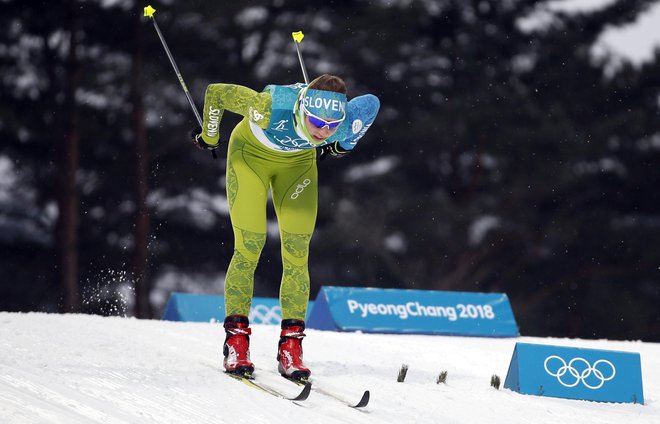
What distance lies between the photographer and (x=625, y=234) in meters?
23.2

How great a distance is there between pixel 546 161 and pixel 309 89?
1774 cm

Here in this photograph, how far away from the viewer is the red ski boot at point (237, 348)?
5617 millimetres

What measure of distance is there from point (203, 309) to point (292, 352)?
564 cm

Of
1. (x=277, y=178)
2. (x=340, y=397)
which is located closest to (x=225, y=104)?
(x=277, y=178)

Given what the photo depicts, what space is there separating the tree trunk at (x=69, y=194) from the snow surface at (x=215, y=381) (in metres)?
12.3

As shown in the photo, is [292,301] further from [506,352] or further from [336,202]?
[336,202]

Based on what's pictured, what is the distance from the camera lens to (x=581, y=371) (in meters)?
6.12

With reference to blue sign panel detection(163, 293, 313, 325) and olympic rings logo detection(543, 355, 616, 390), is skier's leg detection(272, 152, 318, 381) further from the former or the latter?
blue sign panel detection(163, 293, 313, 325)

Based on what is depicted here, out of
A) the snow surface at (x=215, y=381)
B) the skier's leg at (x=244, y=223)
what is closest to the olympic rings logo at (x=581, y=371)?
the snow surface at (x=215, y=381)

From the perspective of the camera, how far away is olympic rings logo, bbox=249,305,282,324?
1149 cm

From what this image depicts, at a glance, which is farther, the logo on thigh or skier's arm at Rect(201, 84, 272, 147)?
the logo on thigh

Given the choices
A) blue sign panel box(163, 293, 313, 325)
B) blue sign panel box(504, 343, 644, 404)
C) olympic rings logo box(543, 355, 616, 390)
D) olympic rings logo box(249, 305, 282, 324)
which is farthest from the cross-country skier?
olympic rings logo box(249, 305, 282, 324)

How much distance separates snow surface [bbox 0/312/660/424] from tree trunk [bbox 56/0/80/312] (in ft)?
40.4

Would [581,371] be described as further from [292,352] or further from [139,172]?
[139,172]
